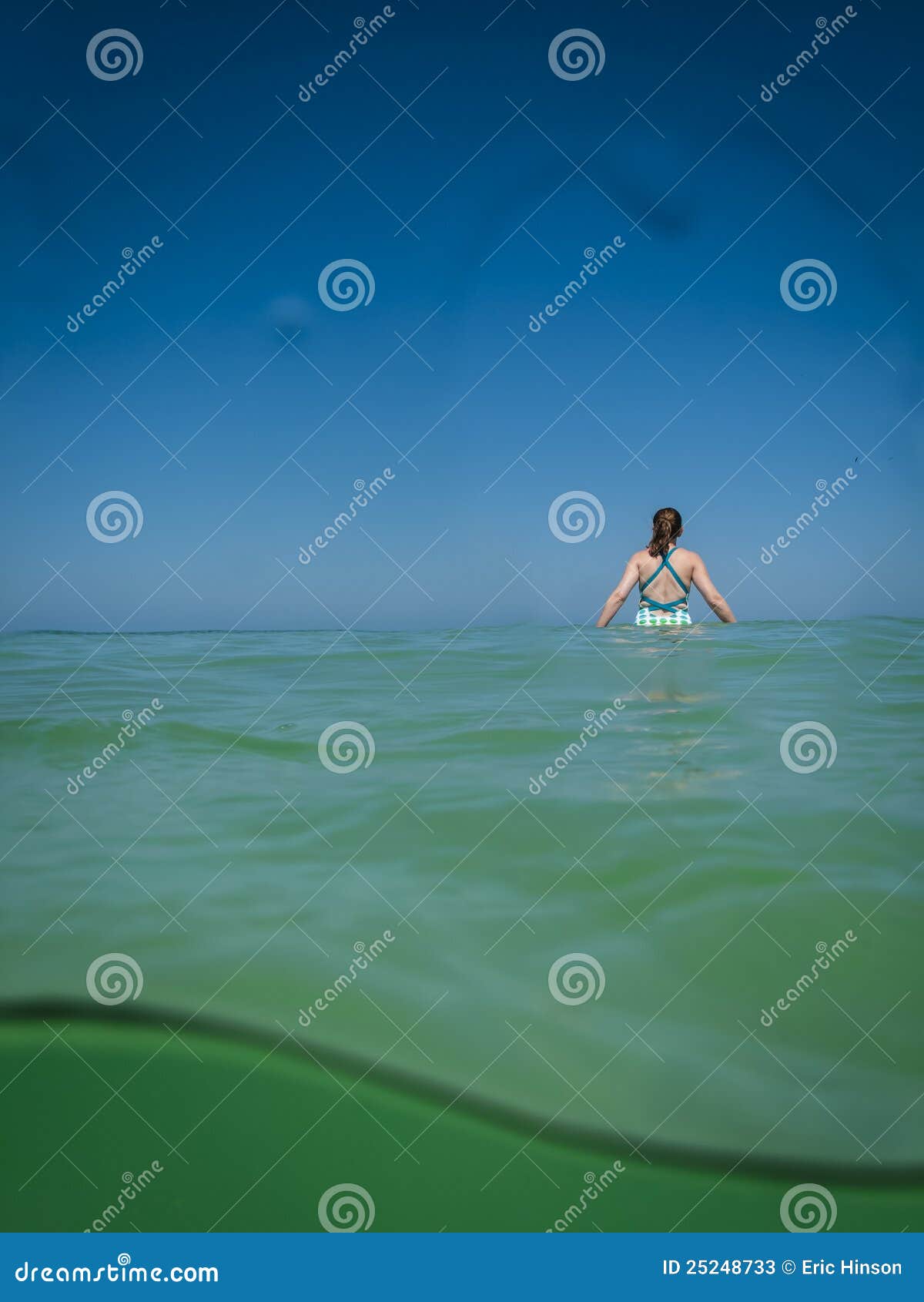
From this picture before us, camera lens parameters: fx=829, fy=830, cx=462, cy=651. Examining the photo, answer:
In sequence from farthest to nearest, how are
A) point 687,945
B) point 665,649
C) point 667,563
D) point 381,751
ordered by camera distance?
point 667,563
point 665,649
point 381,751
point 687,945

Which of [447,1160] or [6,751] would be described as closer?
[447,1160]

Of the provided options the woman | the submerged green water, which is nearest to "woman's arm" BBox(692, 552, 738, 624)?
the woman

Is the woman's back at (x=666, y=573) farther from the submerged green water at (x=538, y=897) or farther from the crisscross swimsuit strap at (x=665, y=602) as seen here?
the submerged green water at (x=538, y=897)

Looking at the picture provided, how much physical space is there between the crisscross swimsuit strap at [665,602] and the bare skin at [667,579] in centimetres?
3

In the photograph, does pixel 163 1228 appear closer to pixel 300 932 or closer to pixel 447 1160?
pixel 447 1160

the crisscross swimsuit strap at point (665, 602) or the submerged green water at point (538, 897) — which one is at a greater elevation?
the crisscross swimsuit strap at point (665, 602)

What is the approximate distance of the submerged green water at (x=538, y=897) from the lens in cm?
177

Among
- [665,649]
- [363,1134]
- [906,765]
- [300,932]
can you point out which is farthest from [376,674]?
[363,1134]

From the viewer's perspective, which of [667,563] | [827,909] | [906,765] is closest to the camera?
[827,909]

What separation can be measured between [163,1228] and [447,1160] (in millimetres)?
557

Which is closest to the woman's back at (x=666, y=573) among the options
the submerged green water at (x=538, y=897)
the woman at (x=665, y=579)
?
the woman at (x=665, y=579)

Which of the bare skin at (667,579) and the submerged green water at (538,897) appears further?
the bare skin at (667,579)

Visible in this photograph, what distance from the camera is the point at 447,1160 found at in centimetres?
162

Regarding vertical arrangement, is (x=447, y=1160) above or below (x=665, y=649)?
below
